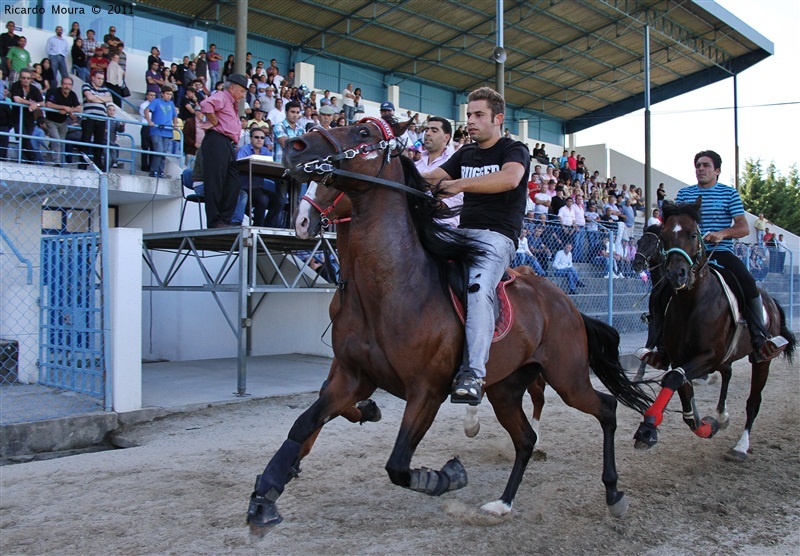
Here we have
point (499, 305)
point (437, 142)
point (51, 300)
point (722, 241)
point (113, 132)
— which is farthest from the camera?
point (113, 132)

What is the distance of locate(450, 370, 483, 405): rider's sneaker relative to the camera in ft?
11.4

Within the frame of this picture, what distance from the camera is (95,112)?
11531 mm

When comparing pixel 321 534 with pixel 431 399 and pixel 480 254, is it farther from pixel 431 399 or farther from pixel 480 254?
pixel 480 254

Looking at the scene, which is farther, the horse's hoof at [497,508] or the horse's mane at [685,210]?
the horse's mane at [685,210]

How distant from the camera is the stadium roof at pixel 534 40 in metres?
22.2

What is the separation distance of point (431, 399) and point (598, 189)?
21.3 m

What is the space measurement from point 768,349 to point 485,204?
370cm

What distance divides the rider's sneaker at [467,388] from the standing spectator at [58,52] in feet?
38.3

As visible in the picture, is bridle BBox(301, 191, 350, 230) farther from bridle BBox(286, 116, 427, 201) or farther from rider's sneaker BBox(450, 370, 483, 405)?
rider's sneaker BBox(450, 370, 483, 405)

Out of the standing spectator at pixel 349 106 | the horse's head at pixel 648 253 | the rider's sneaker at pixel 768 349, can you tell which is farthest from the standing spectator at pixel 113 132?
the rider's sneaker at pixel 768 349

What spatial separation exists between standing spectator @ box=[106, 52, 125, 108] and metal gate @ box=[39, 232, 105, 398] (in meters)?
5.61

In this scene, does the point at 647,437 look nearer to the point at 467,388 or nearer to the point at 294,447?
Answer: the point at 467,388

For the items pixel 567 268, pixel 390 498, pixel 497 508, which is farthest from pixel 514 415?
pixel 567 268

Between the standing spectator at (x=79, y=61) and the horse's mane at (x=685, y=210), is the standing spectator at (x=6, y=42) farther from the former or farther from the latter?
the horse's mane at (x=685, y=210)
